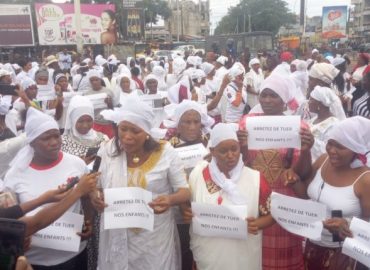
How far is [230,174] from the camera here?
3047 millimetres

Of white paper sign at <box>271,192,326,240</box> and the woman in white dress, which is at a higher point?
the woman in white dress

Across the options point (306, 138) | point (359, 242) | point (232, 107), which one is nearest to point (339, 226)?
point (359, 242)

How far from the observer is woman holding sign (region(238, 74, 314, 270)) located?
127 inches

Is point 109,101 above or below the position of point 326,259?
above

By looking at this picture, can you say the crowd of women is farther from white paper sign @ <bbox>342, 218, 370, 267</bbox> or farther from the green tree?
the green tree

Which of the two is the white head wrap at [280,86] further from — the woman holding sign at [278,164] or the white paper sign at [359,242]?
the white paper sign at [359,242]

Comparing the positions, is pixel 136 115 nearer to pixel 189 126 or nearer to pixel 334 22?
pixel 189 126

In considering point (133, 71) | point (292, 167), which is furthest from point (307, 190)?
point (133, 71)

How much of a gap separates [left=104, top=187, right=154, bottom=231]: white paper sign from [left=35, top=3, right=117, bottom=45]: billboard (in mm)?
31816

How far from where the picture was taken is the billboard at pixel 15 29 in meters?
32.6

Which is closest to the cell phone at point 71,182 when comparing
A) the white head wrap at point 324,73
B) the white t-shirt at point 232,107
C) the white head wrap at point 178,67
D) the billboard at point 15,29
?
the white head wrap at point 324,73

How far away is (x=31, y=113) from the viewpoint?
3.22 meters

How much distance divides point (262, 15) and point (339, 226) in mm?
65765

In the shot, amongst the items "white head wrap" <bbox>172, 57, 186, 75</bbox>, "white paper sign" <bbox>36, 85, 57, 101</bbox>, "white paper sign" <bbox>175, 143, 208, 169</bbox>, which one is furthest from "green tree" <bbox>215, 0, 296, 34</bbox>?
"white paper sign" <bbox>175, 143, 208, 169</bbox>
